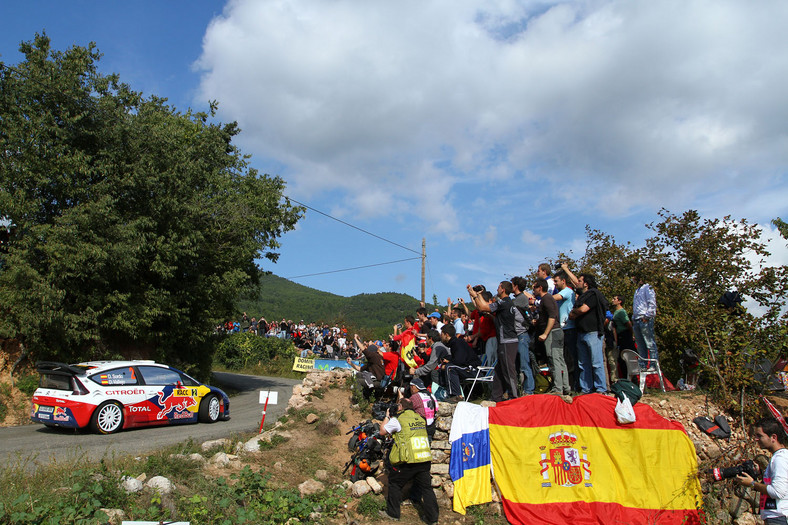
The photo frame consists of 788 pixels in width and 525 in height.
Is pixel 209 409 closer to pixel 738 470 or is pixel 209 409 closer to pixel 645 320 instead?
pixel 645 320

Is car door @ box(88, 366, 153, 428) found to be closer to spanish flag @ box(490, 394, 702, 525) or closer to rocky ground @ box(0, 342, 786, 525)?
rocky ground @ box(0, 342, 786, 525)

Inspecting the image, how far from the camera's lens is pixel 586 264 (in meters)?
17.3

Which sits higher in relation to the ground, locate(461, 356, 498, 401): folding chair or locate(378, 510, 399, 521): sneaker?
locate(461, 356, 498, 401): folding chair

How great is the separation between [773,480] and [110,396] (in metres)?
11.6

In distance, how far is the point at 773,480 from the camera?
5.28 m

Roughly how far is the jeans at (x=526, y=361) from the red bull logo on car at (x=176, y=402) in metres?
8.27

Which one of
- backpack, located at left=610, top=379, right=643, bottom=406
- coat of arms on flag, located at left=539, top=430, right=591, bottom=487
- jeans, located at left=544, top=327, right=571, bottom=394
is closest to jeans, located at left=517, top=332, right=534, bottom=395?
jeans, located at left=544, top=327, right=571, bottom=394

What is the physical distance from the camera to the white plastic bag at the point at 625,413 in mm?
8453

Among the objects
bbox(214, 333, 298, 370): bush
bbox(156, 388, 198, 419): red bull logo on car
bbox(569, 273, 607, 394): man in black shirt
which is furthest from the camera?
bbox(214, 333, 298, 370): bush

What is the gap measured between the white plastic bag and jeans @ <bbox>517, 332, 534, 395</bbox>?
1.60m

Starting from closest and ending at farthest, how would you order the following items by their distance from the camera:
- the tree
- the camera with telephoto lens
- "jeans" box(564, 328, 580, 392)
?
the camera with telephoto lens
"jeans" box(564, 328, 580, 392)
the tree

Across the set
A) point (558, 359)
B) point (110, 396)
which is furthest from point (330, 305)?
point (558, 359)

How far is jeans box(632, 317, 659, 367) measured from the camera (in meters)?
9.95

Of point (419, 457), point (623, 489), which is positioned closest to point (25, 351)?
point (419, 457)
